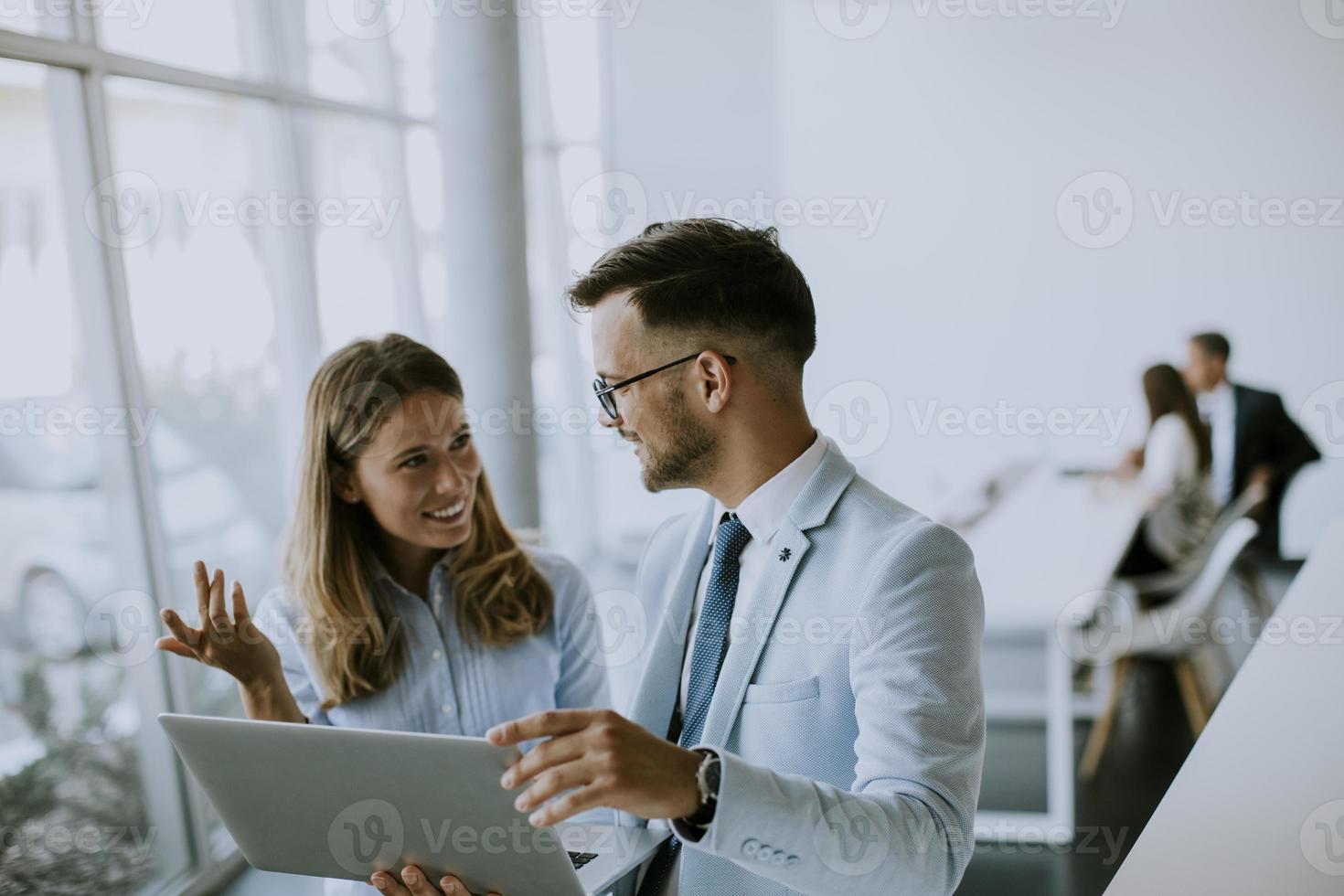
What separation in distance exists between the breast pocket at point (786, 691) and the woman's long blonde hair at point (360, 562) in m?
0.64

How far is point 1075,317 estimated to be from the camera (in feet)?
22.6

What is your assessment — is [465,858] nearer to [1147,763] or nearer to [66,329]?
[66,329]

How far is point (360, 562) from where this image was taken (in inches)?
82.9

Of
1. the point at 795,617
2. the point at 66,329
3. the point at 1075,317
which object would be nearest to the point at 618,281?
the point at 795,617

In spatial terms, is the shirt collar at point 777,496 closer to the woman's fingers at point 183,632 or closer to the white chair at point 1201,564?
the woman's fingers at point 183,632

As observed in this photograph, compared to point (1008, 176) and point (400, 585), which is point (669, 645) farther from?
point (1008, 176)

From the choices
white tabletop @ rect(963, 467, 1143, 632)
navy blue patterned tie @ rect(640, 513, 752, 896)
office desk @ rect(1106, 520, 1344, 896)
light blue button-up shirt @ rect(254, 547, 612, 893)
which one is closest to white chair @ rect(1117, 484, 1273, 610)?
white tabletop @ rect(963, 467, 1143, 632)

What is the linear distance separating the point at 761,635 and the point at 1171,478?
380 centimetres

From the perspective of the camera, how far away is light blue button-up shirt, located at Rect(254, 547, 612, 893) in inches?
79.4

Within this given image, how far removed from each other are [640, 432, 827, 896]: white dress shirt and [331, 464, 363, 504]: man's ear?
30.0 inches

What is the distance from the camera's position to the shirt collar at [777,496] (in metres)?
1.65

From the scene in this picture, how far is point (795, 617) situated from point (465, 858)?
55 centimetres

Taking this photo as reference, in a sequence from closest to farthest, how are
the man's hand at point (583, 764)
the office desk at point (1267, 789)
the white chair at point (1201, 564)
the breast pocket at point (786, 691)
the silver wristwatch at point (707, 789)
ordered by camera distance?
the man's hand at point (583, 764)
the silver wristwatch at point (707, 789)
the office desk at point (1267, 789)
the breast pocket at point (786, 691)
the white chair at point (1201, 564)

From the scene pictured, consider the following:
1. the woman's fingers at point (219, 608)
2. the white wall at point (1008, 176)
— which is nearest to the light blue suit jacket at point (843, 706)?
the woman's fingers at point (219, 608)
